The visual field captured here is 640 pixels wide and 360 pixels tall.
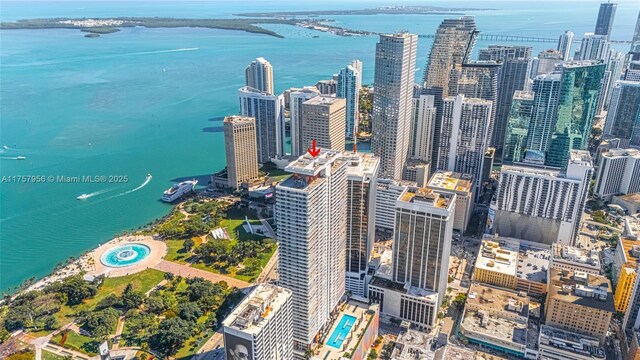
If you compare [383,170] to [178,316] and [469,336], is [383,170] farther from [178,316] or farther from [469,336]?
[178,316]

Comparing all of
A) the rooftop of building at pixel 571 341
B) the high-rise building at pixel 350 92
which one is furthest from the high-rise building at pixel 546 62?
the rooftop of building at pixel 571 341

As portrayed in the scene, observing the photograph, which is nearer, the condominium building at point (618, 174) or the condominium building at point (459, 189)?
the condominium building at point (459, 189)

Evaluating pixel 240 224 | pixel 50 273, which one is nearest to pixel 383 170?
pixel 240 224

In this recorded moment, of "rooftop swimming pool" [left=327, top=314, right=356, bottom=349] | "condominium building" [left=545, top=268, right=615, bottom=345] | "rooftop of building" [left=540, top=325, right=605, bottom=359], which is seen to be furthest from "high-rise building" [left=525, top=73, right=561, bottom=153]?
"rooftop swimming pool" [left=327, top=314, right=356, bottom=349]

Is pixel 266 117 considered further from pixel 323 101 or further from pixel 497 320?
pixel 497 320

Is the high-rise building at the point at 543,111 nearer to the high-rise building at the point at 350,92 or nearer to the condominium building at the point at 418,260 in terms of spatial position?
the high-rise building at the point at 350,92

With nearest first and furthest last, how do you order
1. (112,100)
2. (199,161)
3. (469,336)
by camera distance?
1. (469,336)
2. (199,161)
3. (112,100)
